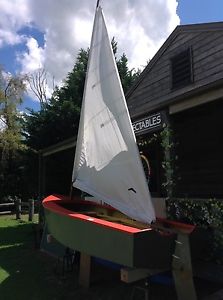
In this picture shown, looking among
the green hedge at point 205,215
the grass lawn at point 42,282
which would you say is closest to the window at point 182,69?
the green hedge at point 205,215

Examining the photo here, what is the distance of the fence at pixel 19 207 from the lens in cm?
1876

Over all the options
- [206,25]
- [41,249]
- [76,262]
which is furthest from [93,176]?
[206,25]

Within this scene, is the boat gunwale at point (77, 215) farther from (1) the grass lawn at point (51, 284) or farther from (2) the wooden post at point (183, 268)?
(1) the grass lawn at point (51, 284)

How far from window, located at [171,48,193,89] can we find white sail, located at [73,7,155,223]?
575 cm

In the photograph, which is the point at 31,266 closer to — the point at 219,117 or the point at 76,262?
the point at 76,262

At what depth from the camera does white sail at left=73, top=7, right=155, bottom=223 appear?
589cm

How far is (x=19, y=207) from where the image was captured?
20.0 meters

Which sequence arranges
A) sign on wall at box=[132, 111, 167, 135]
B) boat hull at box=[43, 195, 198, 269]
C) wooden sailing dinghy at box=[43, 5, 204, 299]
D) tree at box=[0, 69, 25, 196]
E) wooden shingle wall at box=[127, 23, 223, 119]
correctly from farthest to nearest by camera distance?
tree at box=[0, 69, 25, 196]
wooden shingle wall at box=[127, 23, 223, 119]
sign on wall at box=[132, 111, 167, 135]
wooden sailing dinghy at box=[43, 5, 204, 299]
boat hull at box=[43, 195, 198, 269]

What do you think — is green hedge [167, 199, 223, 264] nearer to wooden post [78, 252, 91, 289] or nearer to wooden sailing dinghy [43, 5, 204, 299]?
wooden sailing dinghy [43, 5, 204, 299]

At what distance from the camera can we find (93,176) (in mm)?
6672

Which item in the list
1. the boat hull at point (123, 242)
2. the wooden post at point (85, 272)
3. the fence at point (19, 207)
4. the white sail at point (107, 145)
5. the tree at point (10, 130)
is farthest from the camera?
the tree at point (10, 130)

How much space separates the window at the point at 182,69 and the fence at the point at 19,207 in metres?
9.15

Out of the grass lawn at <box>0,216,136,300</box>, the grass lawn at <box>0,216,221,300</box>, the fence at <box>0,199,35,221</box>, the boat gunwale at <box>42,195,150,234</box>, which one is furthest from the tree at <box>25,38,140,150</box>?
the boat gunwale at <box>42,195,150,234</box>

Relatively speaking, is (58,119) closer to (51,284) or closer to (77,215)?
(51,284)
